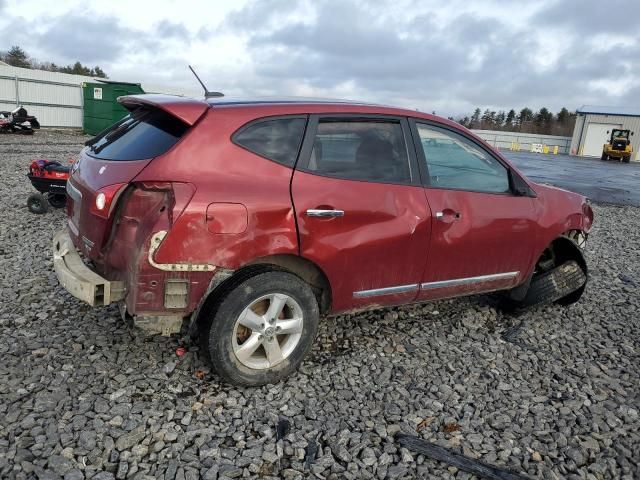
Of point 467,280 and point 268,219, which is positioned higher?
point 268,219

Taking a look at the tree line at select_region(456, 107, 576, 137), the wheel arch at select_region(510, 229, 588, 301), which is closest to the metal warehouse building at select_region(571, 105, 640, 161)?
the tree line at select_region(456, 107, 576, 137)

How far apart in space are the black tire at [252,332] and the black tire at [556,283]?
2.35 meters

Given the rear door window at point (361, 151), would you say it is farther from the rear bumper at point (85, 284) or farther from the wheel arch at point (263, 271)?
the rear bumper at point (85, 284)

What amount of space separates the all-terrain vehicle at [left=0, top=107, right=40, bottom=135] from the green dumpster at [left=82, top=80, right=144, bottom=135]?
9.43 ft

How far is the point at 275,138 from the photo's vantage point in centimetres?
310

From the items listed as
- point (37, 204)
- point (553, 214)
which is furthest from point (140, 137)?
point (37, 204)

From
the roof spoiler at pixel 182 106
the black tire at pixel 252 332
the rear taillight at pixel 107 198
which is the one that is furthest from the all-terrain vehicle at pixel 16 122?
the black tire at pixel 252 332

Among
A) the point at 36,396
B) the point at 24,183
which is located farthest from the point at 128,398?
the point at 24,183

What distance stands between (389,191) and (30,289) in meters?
3.33

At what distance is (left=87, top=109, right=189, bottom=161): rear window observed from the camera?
296 centimetres

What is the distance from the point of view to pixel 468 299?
4992 mm

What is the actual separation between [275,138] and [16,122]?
19.1 meters

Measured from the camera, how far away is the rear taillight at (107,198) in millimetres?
2906

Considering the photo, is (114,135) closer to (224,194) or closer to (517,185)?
(224,194)
